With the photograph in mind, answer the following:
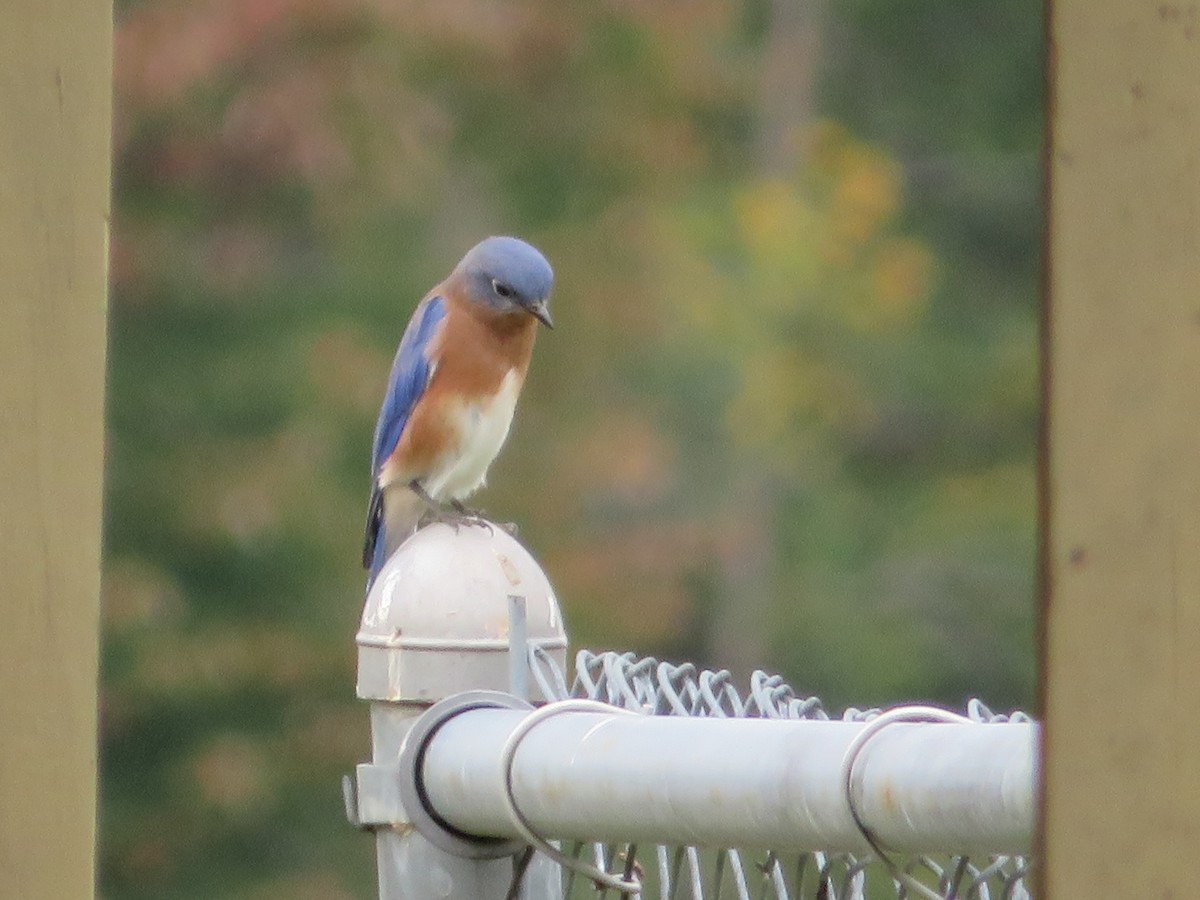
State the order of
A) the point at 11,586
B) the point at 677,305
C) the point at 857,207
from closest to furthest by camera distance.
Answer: the point at 11,586 → the point at 677,305 → the point at 857,207

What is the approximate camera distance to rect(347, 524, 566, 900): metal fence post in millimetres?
1747

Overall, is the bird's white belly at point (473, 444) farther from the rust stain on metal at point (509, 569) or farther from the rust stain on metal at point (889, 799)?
the rust stain on metal at point (889, 799)

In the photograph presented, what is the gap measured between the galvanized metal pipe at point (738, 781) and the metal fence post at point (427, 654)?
0.07m

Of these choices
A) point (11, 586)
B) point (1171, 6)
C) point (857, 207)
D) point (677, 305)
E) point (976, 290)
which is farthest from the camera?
point (976, 290)

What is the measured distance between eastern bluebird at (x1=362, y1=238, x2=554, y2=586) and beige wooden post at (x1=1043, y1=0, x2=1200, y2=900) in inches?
135

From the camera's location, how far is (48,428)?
1162mm

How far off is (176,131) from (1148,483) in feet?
26.0

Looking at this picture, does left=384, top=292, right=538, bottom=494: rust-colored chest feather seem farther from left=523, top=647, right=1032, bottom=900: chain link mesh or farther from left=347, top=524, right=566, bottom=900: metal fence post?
left=347, top=524, right=566, bottom=900: metal fence post

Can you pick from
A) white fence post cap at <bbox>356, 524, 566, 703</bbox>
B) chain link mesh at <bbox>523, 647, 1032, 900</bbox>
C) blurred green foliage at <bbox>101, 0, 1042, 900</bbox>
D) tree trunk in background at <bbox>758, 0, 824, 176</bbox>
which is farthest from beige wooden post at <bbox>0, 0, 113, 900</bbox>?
tree trunk in background at <bbox>758, 0, 824, 176</bbox>

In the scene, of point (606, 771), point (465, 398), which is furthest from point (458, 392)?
point (606, 771)

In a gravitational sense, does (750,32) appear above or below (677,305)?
above

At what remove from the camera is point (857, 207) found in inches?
397

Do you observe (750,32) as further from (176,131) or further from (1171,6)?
(1171,6)

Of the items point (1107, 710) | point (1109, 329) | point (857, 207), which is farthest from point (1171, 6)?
point (857, 207)
